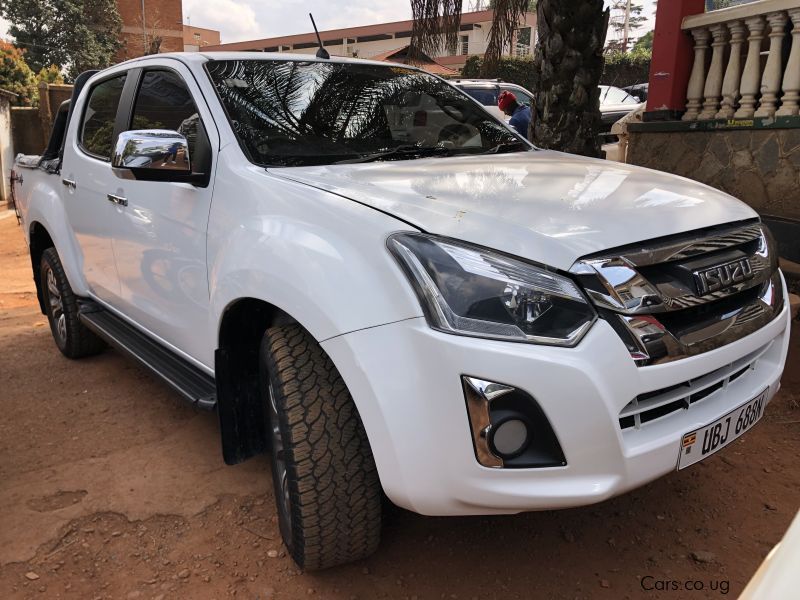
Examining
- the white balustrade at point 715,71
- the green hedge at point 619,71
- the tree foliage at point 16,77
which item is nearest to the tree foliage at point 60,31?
the tree foliage at point 16,77

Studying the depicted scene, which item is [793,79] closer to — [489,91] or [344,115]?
[344,115]

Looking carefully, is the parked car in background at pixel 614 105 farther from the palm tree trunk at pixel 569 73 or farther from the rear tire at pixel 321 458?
the rear tire at pixel 321 458

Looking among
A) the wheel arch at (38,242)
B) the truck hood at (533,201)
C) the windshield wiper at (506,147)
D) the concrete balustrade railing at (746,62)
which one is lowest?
the wheel arch at (38,242)

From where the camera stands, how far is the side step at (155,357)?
8.84 feet

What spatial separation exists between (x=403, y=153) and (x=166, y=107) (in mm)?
1133

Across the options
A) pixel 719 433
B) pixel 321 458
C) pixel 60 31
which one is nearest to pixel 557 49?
pixel 719 433

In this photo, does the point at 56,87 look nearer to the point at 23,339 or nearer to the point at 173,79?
the point at 23,339

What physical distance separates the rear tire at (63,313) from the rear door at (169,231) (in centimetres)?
104

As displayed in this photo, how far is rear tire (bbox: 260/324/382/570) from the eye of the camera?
2035 mm

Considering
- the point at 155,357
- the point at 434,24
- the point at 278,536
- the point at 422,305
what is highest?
the point at 434,24

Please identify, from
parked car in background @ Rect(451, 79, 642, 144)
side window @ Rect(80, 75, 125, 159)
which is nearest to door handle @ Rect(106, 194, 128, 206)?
side window @ Rect(80, 75, 125, 159)

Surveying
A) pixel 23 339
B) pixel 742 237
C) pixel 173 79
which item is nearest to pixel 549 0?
pixel 173 79

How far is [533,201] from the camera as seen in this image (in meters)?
2.08

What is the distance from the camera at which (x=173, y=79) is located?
3037mm
